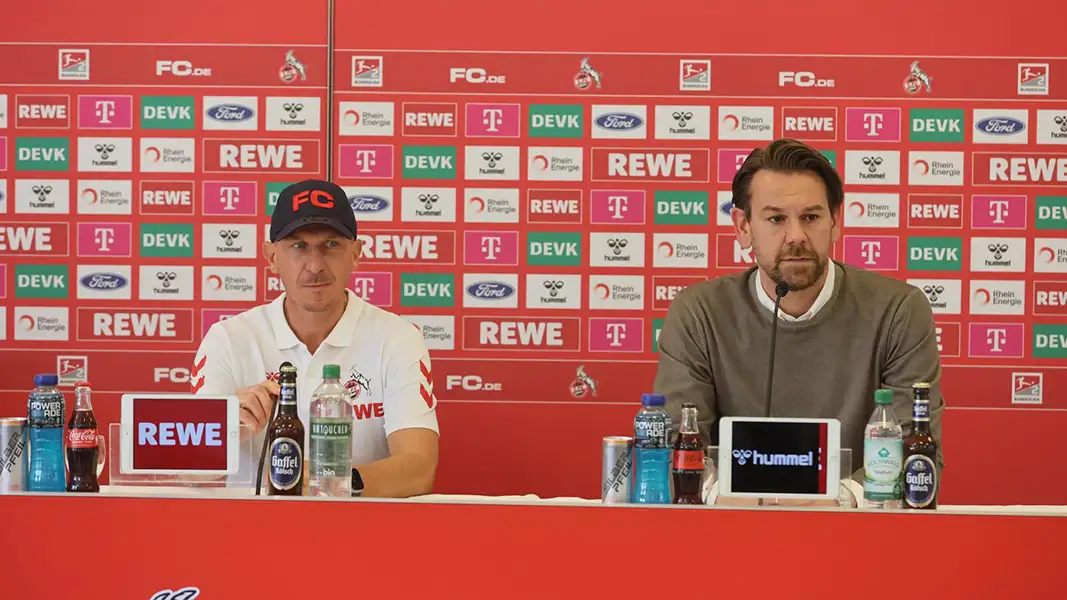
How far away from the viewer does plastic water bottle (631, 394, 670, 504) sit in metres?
1.61

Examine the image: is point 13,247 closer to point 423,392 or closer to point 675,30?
point 423,392

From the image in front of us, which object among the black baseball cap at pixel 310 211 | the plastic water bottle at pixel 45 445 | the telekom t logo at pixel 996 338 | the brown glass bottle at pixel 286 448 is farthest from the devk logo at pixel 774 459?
the telekom t logo at pixel 996 338

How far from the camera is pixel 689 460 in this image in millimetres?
1626

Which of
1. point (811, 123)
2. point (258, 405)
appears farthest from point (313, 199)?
point (811, 123)

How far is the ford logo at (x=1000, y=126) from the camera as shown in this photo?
10.9 feet

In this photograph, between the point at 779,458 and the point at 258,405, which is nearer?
the point at 779,458

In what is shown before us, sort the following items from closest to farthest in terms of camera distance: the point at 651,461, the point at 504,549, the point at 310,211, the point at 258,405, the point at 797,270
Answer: the point at 504,549
the point at 651,461
the point at 258,405
the point at 797,270
the point at 310,211

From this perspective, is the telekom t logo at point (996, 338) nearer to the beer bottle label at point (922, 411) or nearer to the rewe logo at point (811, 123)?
the rewe logo at point (811, 123)

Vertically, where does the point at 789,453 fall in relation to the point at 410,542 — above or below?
above

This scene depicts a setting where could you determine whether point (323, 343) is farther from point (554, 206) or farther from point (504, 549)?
point (554, 206)

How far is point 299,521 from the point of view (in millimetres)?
1520

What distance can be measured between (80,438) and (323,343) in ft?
2.50

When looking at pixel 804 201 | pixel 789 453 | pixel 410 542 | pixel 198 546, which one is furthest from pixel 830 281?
pixel 198 546

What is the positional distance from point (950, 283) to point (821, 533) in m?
2.08
